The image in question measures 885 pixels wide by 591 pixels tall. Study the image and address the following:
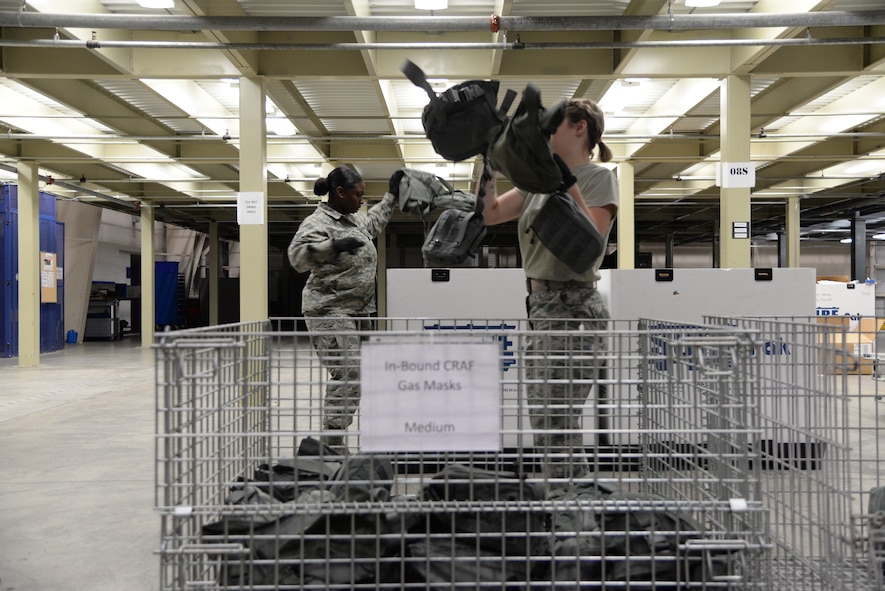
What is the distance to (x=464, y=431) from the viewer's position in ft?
4.70

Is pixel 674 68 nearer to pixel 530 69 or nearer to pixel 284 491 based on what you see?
pixel 530 69

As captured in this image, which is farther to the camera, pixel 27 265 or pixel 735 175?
pixel 27 265

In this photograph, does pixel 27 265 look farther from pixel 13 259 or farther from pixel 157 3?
pixel 157 3

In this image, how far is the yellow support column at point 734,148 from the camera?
667 centimetres

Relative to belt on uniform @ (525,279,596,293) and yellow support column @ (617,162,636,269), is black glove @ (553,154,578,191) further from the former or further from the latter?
yellow support column @ (617,162,636,269)

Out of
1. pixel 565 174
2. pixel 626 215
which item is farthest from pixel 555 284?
pixel 626 215

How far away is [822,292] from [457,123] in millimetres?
9493

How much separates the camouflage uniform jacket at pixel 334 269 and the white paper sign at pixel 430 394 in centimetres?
227

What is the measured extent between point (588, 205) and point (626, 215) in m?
9.28

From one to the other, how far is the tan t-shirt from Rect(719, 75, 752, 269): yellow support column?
4820 millimetres

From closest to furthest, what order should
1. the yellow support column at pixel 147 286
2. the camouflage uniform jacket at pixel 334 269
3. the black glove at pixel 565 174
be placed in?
the black glove at pixel 565 174, the camouflage uniform jacket at pixel 334 269, the yellow support column at pixel 147 286

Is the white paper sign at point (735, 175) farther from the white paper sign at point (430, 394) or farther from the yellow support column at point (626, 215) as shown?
the white paper sign at point (430, 394)

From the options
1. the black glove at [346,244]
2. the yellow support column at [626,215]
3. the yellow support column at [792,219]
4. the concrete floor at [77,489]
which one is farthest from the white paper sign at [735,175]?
the yellow support column at [792,219]

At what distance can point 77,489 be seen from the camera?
12.9ft
